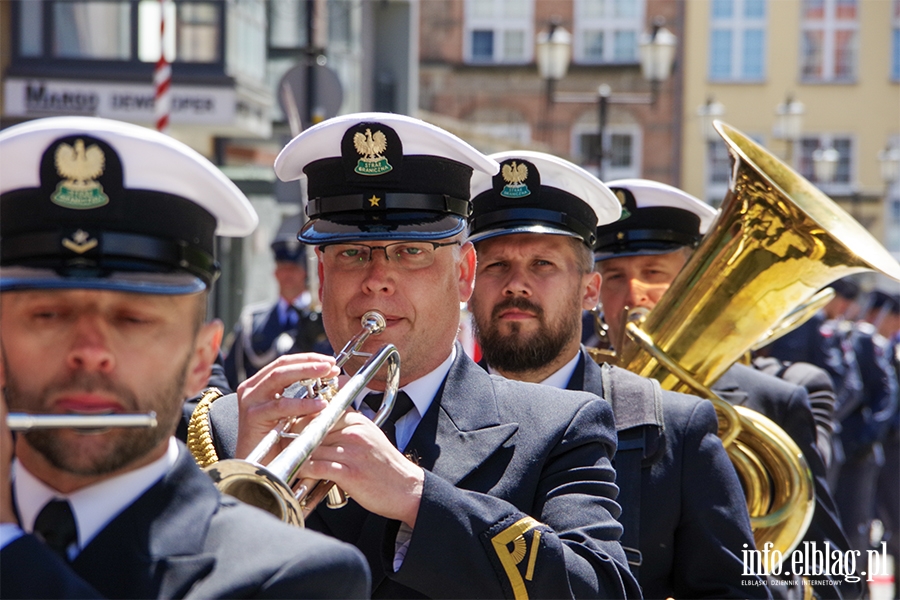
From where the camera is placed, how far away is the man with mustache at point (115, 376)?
175 cm

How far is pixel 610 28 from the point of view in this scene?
1300 inches

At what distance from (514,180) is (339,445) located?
1476 millimetres

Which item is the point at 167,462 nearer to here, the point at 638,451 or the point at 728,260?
the point at 638,451

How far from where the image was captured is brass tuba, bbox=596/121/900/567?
13.1 feet

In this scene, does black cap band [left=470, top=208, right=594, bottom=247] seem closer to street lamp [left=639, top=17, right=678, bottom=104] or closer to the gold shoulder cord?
the gold shoulder cord

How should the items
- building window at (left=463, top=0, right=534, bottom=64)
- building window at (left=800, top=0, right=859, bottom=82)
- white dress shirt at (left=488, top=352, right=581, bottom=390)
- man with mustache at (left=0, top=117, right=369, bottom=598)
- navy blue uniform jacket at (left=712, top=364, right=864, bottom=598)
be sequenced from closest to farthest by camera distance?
man with mustache at (left=0, top=117, right=369, bottom=598) → white dress shirt at (left=488, top=352, right=581, bottom=390) → navy blue uniform jacket at (left=712, top=364, right=864, bottom=598) → building window at (left=800, top=0, right=859, bottom=82) → building window at (left=463, top=0, right=534, bottom=64)

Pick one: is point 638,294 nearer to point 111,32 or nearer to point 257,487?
point 257,487

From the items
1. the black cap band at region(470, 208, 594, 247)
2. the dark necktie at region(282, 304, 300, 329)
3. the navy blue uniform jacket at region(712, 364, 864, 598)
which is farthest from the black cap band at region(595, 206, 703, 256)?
the dark necktie at region(282, 304, 300, 329)

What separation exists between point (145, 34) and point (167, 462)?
40.9 ft

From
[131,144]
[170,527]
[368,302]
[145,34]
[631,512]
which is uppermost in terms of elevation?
[145,34]

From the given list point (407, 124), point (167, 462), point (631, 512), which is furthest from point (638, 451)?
point (167, 462)

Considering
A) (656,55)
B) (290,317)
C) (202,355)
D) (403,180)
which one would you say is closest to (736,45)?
(656,55)

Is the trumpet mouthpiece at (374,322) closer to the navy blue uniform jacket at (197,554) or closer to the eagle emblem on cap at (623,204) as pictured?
the navy blue uniform jacket at (197,554)

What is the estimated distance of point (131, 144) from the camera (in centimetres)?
185
